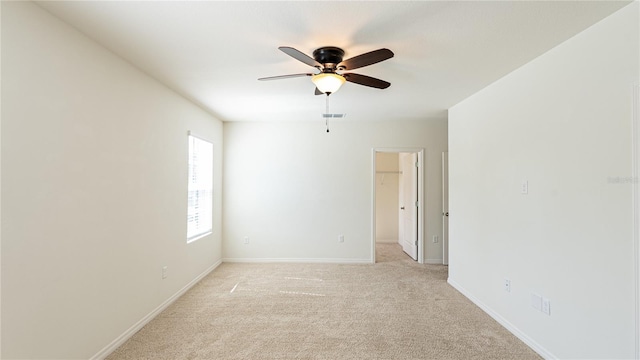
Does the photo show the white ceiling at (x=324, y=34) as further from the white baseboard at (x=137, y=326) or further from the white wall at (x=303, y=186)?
the white baseboard at (x=137, y=326)

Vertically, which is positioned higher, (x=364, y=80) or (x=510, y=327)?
(x=364, y=80)

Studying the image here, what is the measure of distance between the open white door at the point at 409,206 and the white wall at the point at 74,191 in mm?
3965

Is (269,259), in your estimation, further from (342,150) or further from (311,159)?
(342,150)

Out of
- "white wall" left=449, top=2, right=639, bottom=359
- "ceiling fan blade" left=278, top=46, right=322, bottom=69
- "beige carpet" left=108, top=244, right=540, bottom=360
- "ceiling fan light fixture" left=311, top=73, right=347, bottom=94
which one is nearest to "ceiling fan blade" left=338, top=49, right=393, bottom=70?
"ceiling fan light fixture" left=311, top=73, right=347, bottom=94

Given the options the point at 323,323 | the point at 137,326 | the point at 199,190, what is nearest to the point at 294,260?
the point at 199,190

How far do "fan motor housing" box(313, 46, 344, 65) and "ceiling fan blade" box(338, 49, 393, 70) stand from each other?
106mm

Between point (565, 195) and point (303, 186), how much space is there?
364 cm

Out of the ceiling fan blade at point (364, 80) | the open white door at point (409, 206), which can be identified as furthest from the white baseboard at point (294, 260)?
the ceiling fan blade at point (364, 80)

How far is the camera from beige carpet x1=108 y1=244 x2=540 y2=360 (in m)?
2.42

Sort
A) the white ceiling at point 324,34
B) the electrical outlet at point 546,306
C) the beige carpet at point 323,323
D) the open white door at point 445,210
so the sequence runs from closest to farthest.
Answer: the white ceiling at point 324,34 < the electrical outlet at point 546,306 < the beige carpet at point 323,323 < the open white door at point 445,210

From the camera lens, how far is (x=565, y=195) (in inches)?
85.8

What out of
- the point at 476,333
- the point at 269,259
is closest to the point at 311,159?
the point at 269,259

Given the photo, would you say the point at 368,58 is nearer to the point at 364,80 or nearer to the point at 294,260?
the point at 364,80

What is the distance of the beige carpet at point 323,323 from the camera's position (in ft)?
7.95
